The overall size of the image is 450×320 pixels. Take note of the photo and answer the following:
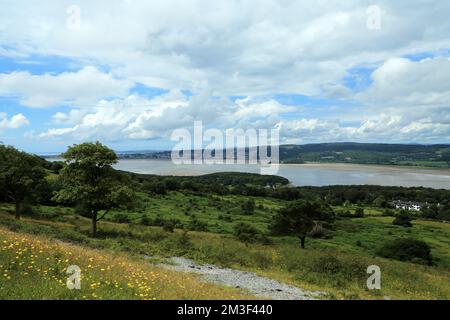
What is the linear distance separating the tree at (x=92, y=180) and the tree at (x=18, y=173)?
6.07 m

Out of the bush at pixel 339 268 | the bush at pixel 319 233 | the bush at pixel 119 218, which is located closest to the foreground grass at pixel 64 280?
the bush at pixel 339 268

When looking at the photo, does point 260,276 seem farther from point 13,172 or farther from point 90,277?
point 13,172

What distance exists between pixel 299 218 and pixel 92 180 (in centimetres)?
2799

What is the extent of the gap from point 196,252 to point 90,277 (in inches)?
626

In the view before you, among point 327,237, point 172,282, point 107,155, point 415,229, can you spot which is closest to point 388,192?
point 415,229

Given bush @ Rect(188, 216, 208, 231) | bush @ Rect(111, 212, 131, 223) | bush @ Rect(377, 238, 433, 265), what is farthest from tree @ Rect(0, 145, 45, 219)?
bush @ Rect(377, 238, 433, 265)

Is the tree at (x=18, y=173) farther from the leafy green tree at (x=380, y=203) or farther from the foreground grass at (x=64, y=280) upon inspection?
the leafy green tree at (x=380, y=203)

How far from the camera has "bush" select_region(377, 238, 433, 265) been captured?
56.9 m

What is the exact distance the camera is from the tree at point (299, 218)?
51125 millimetres

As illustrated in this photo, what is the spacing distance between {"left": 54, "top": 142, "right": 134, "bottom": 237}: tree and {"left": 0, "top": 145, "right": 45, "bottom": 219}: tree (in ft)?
19.9

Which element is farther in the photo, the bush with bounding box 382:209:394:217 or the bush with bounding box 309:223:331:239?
the bush with bounding box 382:209:394:217

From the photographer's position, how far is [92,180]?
35.8 m

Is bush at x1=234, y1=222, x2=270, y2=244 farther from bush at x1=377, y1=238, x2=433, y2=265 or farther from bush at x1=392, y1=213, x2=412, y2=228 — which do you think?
bush at x1=392, y1=213, x2=412, y2=228

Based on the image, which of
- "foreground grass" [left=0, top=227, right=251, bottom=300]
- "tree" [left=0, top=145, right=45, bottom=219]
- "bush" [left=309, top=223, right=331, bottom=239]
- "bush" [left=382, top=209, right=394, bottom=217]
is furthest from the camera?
"bush" [left=382, top=209, right=394, bottom=217]
